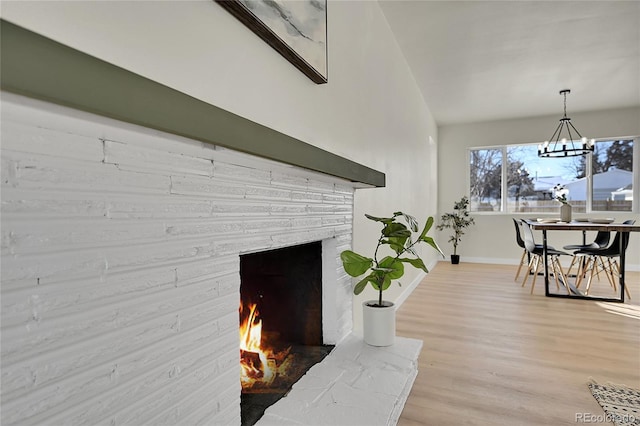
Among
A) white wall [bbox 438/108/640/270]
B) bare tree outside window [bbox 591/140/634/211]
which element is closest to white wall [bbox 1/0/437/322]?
white wall [bbox 438/108/640/270]

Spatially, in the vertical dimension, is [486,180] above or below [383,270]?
above

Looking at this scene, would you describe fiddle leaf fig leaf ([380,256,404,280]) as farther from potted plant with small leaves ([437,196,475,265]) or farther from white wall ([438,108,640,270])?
white wall ([438,108,640,270])

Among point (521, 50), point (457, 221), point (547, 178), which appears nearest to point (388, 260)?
point (521, 50)

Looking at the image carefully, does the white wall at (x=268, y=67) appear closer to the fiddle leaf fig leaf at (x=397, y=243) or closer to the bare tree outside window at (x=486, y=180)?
the fiddle leaf fig leaf at (x=397, y=243)

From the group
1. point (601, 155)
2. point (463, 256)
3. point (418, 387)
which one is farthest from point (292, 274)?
point (601, 155)

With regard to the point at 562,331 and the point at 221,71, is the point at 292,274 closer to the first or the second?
the point at 221,71

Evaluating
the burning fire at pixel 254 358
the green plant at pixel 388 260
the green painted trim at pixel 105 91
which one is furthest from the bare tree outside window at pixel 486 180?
the green painted trim at pixel 105 91

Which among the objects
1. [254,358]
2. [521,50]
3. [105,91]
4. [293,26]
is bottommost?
[254,358]

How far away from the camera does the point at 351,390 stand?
148 cm

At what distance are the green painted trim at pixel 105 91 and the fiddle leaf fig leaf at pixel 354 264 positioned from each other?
3.49 feet

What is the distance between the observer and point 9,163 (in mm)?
579

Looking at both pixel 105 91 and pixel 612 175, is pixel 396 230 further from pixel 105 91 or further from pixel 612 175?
pixel 612 175

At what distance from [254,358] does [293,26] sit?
138 centimetres

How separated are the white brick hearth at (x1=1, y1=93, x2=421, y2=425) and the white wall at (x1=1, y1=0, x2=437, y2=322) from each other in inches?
6.8
